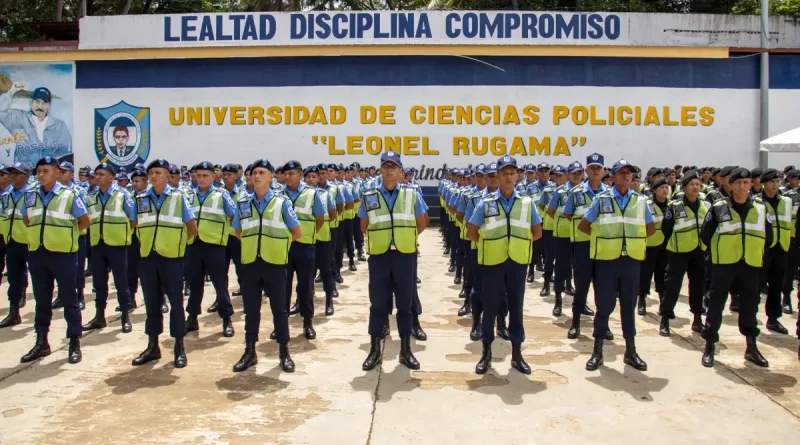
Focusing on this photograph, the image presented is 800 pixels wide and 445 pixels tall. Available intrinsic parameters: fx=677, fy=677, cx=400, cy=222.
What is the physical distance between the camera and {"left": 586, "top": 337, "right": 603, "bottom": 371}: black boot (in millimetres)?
6504

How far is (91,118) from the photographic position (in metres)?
22.7

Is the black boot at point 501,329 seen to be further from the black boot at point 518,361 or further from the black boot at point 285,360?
the black boot at point 285,360

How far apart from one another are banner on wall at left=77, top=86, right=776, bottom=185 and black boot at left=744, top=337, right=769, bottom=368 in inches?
615

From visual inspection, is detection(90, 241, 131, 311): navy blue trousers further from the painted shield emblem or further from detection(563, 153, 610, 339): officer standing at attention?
the painted shield emblem

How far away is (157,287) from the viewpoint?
6.70 m

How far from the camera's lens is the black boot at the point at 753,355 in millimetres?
6605

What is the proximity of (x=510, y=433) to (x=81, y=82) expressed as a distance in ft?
72.3

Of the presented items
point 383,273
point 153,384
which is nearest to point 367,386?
point 383,273

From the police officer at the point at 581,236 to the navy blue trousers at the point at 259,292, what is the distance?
3.34 meters

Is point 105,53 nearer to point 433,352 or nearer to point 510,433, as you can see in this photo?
point 433,352

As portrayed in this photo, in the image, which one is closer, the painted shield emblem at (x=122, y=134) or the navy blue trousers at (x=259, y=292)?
the navy blue trousers at (x=259, y=292)

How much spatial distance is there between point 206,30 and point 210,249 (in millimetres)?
15848

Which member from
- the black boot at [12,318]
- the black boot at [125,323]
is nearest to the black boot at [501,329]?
the black boot at [125,323]

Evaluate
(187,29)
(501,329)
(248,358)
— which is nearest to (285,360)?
(248,358)
